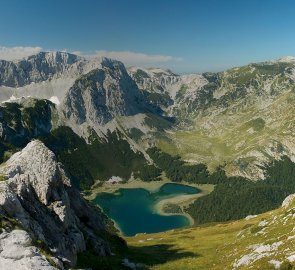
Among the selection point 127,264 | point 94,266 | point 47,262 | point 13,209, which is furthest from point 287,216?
point 47,262

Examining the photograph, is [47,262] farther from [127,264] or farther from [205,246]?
[205,246]

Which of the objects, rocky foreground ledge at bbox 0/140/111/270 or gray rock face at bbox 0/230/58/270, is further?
rocky foreground ledge at bbox 0/140/111/270

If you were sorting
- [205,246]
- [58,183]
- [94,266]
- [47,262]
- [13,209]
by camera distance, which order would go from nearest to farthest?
[47,262]
[13,209]
[94,266]
[58,183]
[205,246]

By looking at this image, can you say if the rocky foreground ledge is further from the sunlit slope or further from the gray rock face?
the sunlit slope

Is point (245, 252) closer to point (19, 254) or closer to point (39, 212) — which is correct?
point (39, 212)

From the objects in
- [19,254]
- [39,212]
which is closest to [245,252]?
[39,212]

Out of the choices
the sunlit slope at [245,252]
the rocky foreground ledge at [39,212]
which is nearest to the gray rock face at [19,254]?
the rocky foreground ledge at [39,212]

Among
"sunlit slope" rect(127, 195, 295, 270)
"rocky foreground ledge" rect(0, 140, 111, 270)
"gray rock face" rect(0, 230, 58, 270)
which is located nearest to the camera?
"gray rock face" rect(0, 230, 58, 270)

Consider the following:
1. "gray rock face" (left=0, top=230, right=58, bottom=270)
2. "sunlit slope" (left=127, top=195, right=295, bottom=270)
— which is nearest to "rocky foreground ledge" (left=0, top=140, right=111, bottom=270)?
"gray rock face" (left=0, top=230, right=58, bottom=270)
